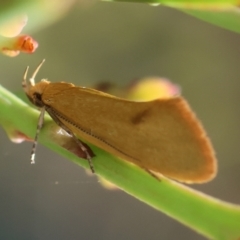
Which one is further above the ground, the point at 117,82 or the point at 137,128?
the point at 137,128

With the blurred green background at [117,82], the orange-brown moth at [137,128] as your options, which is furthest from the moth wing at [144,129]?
the blurred green background at [117,82]

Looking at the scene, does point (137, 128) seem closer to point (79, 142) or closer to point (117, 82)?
point (79, 142)

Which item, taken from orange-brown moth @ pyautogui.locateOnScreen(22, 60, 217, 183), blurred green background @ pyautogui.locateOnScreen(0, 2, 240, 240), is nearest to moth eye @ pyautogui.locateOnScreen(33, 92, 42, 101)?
orange-brown moth @ pyautogui.locateOnScreen(22, 60, 217, 183)

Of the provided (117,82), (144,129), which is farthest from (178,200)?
(117,82)

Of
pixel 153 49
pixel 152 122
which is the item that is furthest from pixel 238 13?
pixel 153 49

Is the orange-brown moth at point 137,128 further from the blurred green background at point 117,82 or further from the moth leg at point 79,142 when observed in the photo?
the blurred green background at point 117,82

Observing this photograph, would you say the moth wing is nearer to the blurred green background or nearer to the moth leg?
the moth leg
